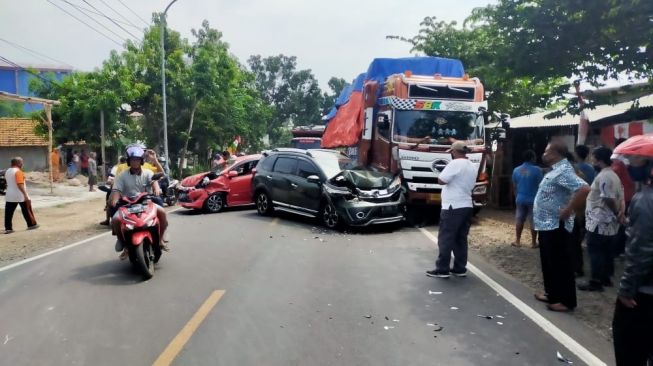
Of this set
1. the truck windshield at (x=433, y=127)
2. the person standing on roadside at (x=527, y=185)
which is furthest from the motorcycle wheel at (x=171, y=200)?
the person standing on roadside at (x=527, y=185)

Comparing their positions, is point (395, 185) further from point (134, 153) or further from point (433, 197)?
point (134, 153)

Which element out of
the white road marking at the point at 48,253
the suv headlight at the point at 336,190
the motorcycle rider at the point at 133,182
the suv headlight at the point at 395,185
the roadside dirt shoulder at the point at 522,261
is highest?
the motorcycle rider at the point at 133,182

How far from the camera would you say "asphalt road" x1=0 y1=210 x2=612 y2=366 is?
4.62 meters

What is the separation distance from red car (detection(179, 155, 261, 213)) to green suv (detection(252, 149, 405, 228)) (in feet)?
3.87

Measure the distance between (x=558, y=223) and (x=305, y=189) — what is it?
728cm

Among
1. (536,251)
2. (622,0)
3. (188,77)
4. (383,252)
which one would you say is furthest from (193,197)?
(188,77)

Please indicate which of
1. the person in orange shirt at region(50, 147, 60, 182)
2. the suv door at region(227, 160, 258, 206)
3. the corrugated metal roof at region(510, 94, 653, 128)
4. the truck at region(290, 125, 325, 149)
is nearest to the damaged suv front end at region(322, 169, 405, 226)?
the corrugated metal roof at region(510, 94, 653, 128)

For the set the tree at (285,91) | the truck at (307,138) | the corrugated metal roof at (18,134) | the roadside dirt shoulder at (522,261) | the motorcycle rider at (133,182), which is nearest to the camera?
the roadside dirt shoulder at (522,261)

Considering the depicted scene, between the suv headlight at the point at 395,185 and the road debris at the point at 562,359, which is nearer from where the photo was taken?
the road debris at the point at 562,359

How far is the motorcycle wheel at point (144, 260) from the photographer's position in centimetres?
714

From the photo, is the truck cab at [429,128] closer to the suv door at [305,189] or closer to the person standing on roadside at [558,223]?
the suv door at [305,189]

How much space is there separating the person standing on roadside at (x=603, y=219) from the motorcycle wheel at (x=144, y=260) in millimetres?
5625

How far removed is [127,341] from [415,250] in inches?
224

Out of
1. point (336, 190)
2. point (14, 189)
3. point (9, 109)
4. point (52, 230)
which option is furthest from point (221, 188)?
point (9, 109)
